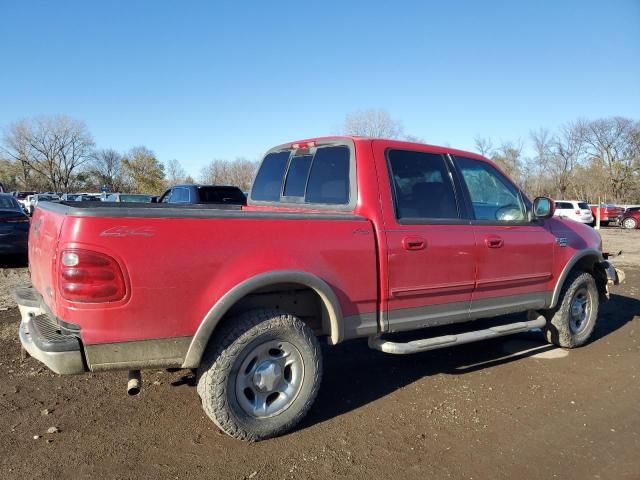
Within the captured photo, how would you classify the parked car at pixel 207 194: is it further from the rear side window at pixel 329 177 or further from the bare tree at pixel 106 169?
the bare tree at pixel 106 169

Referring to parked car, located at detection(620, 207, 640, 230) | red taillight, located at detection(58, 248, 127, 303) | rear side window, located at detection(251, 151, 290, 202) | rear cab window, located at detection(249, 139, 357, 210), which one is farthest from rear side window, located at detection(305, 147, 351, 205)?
parked car, located at detection(620, 207, 640, 230)

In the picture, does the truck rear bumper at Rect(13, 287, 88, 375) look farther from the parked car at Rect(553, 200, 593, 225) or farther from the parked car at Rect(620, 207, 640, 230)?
the parked car at Rect(620, 207, 640, 230)

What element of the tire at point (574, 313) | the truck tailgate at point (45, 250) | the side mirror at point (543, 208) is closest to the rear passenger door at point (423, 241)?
the side mirror at point (543, 208)

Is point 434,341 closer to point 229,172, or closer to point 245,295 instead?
point 245,295

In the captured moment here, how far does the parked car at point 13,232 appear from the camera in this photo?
31.3ft

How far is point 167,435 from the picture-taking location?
128 inches

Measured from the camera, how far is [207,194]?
11.0m

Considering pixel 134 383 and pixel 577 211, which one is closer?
pixel 134 383

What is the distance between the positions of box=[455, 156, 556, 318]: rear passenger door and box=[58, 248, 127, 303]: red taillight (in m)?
2.83

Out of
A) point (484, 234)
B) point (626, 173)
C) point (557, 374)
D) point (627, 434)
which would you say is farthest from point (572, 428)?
point (626, 173)

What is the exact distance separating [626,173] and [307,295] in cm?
6054

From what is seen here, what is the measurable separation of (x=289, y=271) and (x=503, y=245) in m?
2.13

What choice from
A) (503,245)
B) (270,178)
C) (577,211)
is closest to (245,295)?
(270,178)

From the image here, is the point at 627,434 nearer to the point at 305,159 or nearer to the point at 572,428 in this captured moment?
the point at 572,428
